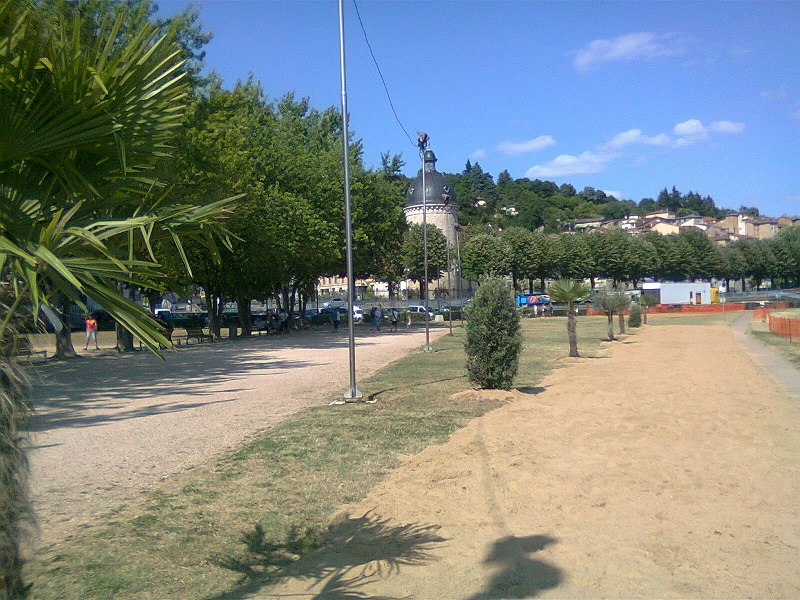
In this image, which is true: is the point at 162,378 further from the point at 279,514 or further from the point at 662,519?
the point at 662,519

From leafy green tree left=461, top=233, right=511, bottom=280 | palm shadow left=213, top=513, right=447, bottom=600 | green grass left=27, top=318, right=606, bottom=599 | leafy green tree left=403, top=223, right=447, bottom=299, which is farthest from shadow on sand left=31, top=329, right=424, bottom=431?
leafy green tree left=403, top=223, right=447, bottom=299

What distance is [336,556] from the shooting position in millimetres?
5520

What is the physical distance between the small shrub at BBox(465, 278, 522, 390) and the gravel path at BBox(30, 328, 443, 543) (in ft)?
10.1

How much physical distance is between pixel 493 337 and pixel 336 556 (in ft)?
27.6

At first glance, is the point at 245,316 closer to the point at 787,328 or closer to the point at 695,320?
the point at 787,328

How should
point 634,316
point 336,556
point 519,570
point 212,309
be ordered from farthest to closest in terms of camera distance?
point 634,316 < point 212,309 < point 336,556 < point 519,570

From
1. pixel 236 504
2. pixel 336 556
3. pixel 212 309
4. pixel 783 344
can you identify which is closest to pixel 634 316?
pixel 783 344

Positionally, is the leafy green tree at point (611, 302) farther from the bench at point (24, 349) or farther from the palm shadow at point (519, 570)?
the bench at point (24, 349)

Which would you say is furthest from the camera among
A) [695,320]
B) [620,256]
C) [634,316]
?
[620,256]

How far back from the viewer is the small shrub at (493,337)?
13.5 m

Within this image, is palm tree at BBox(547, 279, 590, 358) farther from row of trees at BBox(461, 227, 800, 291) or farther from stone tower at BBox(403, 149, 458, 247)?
stone tower at BBox(403, 149, 458, 247)

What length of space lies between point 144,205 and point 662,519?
4933 millimetres

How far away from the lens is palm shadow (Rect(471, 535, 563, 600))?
4.82 metres

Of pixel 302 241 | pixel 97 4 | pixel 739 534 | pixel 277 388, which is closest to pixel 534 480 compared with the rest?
pixel 739 534
